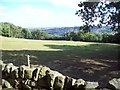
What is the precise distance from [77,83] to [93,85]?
24 centimetres

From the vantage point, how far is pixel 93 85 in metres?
2.58

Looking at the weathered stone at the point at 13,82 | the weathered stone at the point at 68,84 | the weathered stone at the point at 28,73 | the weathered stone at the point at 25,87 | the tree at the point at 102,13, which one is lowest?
the weathered stone at the point at 25,87

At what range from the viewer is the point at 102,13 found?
11.0 ft

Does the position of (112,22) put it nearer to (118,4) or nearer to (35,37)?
(118,4)

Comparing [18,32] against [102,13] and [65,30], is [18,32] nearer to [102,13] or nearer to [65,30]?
[65,30]

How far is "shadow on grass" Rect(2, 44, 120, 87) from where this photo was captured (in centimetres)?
309

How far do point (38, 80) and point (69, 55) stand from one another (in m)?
0.52

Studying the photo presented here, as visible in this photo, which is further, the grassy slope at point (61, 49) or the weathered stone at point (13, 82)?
the weathered stone at point (13, 82)

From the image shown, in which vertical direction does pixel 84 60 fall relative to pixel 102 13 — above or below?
below

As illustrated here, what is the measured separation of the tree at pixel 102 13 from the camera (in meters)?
3.22

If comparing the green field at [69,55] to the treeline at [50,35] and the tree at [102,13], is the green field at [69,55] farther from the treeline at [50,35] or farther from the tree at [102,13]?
the tree at [102,13]

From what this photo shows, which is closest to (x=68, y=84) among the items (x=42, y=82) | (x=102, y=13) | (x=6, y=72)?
(x=42, y=82)

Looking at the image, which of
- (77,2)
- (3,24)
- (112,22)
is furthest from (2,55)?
(112,22)

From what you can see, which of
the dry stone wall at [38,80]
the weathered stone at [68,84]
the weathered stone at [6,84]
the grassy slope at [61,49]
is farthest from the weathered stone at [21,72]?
the weathered stone at [68,84]
